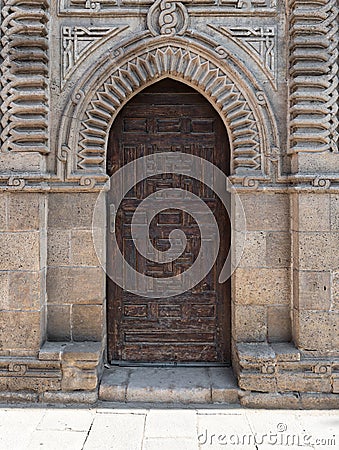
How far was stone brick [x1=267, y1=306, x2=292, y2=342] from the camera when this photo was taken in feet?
14.5

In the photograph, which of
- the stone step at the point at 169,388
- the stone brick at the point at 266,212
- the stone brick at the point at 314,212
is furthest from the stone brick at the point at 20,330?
the stone brick at the point at 314,212

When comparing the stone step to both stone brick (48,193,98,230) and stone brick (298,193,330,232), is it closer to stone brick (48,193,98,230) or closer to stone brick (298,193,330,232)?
stone brick (48,193,98,230)

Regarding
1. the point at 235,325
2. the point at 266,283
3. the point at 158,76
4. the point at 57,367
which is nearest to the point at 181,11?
the point at 158,76

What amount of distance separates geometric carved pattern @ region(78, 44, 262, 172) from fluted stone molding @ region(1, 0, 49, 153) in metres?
0.42

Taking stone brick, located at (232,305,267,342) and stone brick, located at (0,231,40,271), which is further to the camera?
stone brick, located at (232,305,267,342)

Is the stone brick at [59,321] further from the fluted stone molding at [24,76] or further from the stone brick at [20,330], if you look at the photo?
the fluted stone molding at [24,76]

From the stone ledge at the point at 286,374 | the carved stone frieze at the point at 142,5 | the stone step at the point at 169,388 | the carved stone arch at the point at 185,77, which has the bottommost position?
the stone step at the point at 169,388

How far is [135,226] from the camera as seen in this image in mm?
4668

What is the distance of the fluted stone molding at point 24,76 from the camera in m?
4.25

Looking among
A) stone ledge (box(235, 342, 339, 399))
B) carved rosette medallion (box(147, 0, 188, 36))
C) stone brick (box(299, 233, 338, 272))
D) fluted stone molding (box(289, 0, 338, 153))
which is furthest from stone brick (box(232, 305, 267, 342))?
carved rosette medallion (box(147, 0, 188, 36))

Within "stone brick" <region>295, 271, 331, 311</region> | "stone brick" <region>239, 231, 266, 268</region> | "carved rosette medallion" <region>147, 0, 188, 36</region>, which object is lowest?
"stone brick" <region>295, 271, 331, 311</region>

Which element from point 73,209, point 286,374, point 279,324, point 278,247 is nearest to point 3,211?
point 73,209

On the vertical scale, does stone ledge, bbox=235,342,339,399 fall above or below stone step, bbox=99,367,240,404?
above

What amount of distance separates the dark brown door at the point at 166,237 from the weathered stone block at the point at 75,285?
0.27 m
